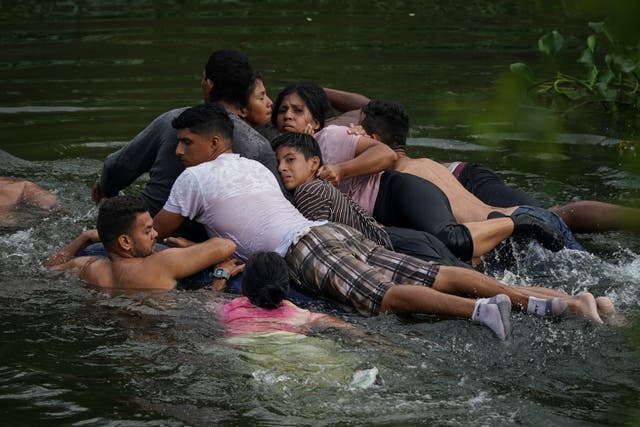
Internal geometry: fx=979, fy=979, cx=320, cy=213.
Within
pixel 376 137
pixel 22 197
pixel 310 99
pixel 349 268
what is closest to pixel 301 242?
pixel 349 268

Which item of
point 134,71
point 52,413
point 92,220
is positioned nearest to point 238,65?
point 92,220

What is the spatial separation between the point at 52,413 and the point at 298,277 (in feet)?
6.17

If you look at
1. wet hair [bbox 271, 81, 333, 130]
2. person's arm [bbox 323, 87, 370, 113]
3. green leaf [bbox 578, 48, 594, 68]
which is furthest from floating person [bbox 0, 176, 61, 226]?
green leaf [bbox 578, 48, 594, 68]

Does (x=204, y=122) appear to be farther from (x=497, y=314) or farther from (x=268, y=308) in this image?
(x=497, y=314)

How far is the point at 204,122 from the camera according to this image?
620 cm

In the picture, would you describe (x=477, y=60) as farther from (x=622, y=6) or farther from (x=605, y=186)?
(x=622, y=6)

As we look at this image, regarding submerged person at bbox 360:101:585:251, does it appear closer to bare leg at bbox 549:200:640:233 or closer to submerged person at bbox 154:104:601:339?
bare leg at bbox 549:200:640:233

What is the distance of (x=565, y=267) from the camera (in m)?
6.44

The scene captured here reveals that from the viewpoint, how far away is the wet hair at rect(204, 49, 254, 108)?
6.94m

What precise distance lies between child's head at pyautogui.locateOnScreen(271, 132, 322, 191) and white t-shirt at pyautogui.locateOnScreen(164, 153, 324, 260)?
0.44 meters

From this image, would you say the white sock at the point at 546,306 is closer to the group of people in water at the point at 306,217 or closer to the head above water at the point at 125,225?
the group of people in water at the point at 306,217

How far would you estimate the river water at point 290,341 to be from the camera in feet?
13.6

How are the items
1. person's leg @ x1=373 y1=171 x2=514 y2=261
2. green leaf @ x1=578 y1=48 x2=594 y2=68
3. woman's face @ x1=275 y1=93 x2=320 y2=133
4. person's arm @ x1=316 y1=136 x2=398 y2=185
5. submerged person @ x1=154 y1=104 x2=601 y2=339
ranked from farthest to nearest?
green leaf @ x1=578 y1=48 x2=594 y2=68 → woman's face @ x1=275 y1=93 x2=320 y2=133 → person's arm @ x1=316 y1=136 x2=398 y2=185 → person's leg @ x1=373 y1=171 x2=514 y2=261 → submerged person @ x1=154 y1=104 x2=601 y2=339

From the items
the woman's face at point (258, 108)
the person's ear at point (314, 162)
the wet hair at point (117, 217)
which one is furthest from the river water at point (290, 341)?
the woman's face at point (258, 108)
